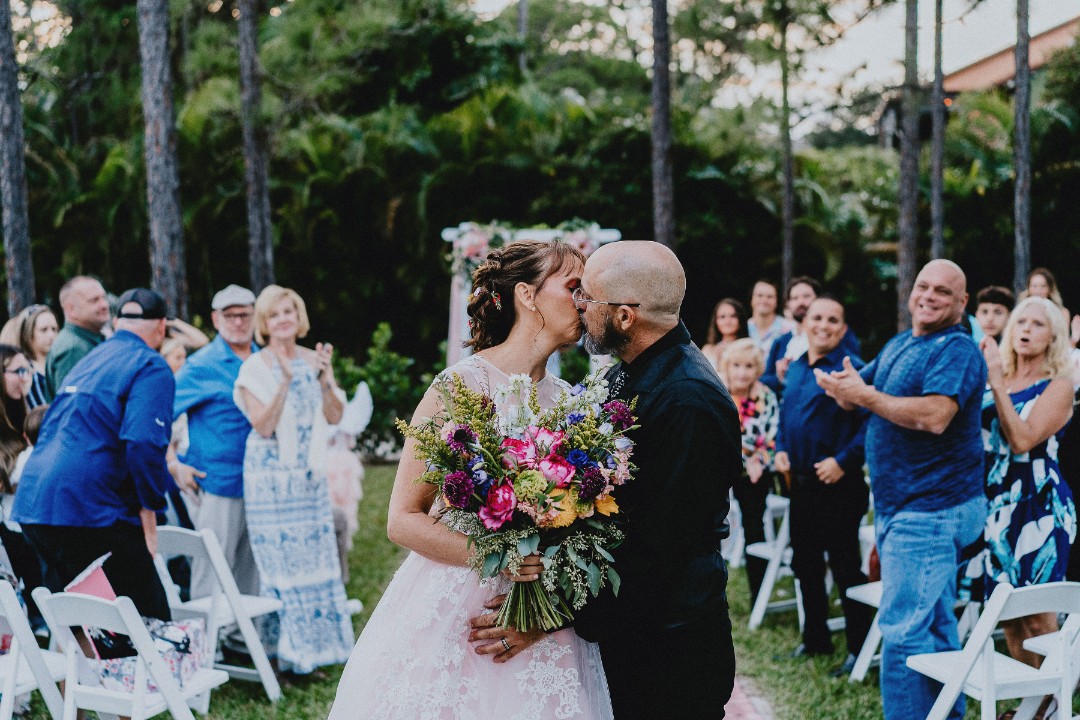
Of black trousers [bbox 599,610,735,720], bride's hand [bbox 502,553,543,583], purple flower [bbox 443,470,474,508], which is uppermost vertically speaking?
purple flower [bbox 443,470,474,508]

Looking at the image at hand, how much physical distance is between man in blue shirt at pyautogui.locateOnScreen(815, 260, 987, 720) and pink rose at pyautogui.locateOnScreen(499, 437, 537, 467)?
2314 mm

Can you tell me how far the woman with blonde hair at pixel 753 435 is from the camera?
6676 millimetres

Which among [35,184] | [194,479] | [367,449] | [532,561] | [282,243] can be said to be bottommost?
[367,449]

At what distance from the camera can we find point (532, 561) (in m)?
2.48

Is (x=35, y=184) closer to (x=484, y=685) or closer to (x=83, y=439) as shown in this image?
(x=83, y=439)

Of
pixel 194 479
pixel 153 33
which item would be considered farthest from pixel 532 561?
pixel 153 33

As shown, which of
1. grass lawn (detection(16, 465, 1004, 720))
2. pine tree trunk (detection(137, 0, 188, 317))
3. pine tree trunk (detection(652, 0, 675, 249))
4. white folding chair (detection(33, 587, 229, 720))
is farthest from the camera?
pine tree trunk (detection(652, 0, 675, 249))

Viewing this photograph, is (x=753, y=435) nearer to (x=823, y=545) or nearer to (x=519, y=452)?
(x=823, y=545)

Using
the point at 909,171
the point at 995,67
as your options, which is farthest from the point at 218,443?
the point at 995,67

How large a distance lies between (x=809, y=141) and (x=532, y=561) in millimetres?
38620

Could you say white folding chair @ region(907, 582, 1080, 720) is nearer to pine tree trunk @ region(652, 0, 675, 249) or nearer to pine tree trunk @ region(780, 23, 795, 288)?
pine tree trunk @ region(652, 0, 675, 249)

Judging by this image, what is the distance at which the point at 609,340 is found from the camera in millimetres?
2730

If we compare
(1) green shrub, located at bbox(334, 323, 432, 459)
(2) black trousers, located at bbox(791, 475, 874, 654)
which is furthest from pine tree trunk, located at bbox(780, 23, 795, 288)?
(2) black trousers, located at bbox(791, 475, 874, 654)

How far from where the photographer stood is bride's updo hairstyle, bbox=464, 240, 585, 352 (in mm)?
2881
